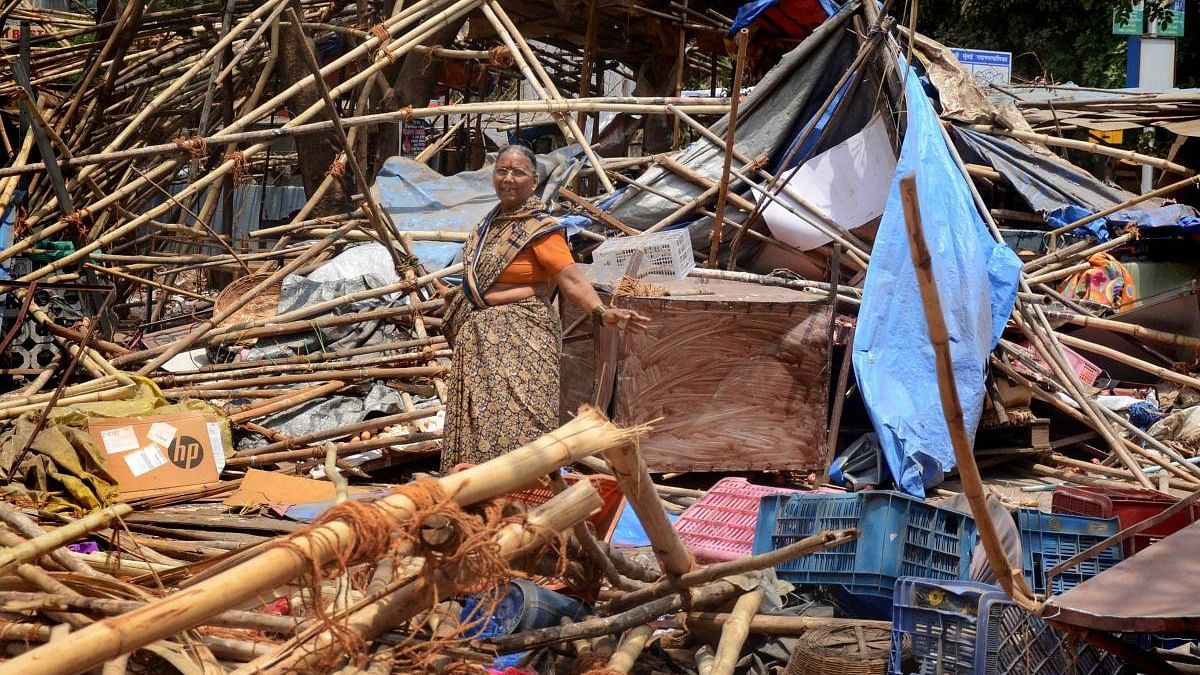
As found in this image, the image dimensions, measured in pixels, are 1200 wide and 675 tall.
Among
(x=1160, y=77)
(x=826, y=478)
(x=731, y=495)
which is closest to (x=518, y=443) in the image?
(x=731, y=495)

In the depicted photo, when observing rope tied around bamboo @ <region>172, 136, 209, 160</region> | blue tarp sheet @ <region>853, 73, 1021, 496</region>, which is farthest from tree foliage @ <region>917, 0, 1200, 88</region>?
rope tied around bamboo @ <region>172, 136, 209, 160</region>

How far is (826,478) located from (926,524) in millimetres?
2213

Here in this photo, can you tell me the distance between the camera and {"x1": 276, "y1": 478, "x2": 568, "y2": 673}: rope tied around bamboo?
7.95 feet

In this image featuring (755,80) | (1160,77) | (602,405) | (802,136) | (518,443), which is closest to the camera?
(518,443)

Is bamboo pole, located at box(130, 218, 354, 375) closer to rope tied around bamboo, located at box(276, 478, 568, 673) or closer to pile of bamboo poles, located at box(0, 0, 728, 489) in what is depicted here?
pile of bamboo poles, located at box(0, 0, 728, 489)

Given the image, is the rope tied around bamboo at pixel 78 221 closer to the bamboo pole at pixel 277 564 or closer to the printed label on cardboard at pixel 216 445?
the printed label on cardboard at pixel 216 445

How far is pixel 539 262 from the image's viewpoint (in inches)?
191

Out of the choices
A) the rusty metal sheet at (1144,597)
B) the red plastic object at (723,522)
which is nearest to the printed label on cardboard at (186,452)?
the red plastic object at (723,522)

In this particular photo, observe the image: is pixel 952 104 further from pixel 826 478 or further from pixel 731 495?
pixel 731 495

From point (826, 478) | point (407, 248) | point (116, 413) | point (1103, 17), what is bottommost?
point (826, 478)

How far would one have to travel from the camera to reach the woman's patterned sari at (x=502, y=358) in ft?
15.7

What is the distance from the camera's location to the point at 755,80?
12.0 meters

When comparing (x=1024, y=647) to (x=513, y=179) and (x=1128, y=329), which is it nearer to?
(x=513, y=179)

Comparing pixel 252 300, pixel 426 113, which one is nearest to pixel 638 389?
pixel 252 300
